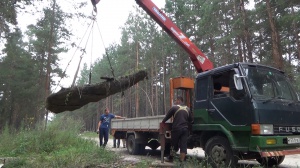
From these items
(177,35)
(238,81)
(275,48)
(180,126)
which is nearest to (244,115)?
(238,81)

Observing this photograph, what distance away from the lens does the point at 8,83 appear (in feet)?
95.3

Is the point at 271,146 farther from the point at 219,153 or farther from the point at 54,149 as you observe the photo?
the point at 54,149

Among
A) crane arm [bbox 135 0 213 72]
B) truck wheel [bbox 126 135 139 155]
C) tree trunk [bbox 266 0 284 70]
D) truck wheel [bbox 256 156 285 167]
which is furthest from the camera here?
tree trunk [bbox 266 0 284 70]

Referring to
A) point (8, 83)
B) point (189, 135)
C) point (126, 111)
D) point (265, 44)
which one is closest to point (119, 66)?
point (126, 111)

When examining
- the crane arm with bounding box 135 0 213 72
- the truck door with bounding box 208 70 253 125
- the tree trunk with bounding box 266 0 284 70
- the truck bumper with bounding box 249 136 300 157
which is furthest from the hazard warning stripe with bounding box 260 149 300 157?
the tree trunk with bounding box 266 0 284 70

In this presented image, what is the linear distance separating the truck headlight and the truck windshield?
24.9 inches

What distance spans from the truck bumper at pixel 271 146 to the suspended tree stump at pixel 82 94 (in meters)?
3.77

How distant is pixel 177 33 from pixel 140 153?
4.94 meters

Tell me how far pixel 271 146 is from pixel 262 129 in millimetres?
392

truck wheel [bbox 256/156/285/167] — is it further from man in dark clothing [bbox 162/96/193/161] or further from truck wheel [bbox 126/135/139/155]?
truck wheel [bbox 126/135/139/155]

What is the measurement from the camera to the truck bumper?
5.48 meters

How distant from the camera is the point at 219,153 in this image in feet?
20.7

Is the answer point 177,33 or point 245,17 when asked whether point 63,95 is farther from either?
point 245,17

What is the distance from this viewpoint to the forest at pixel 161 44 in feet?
51.8
